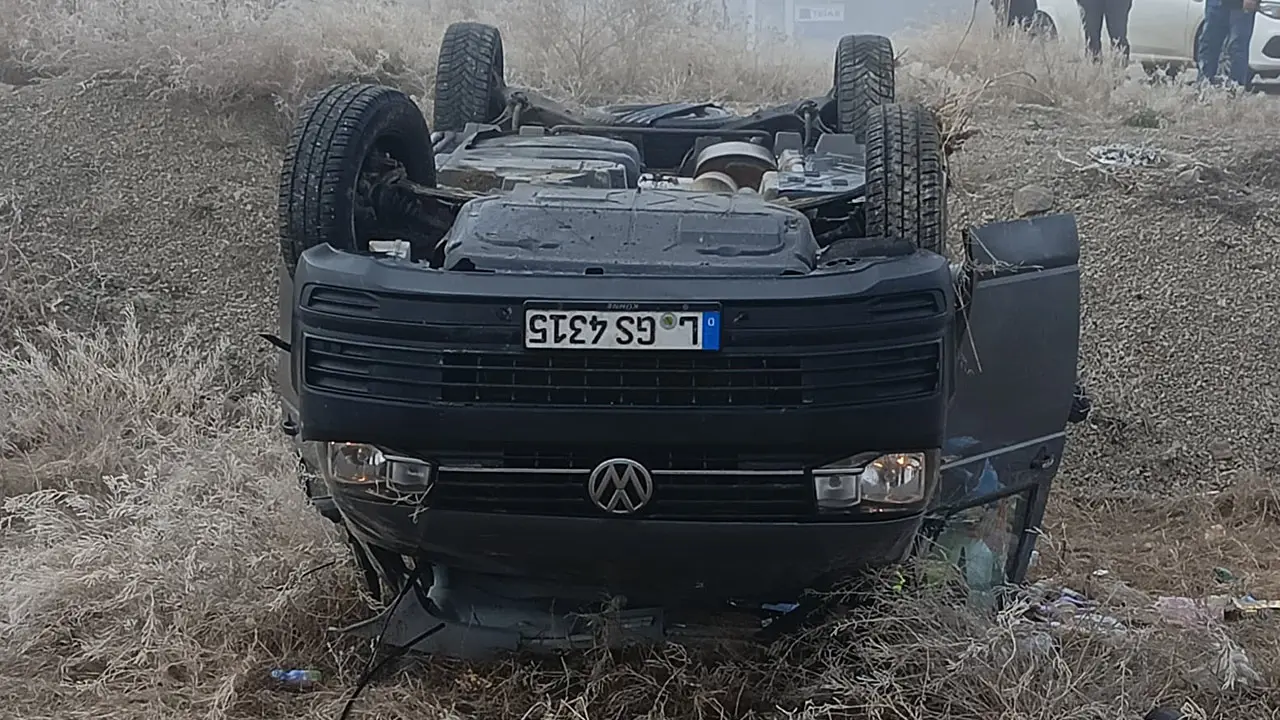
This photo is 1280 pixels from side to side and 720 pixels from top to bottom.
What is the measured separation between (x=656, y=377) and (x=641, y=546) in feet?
1.30

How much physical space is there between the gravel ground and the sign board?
971 centimetres

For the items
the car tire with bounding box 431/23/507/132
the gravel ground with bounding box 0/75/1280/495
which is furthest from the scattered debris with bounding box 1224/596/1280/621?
the car tire with bounding box 431/23/507/132

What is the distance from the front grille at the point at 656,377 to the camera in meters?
2.76

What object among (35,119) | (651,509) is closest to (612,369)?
(651,509)

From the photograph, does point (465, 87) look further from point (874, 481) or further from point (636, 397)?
point (874, 481)

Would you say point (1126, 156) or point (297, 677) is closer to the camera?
point (297, 677)

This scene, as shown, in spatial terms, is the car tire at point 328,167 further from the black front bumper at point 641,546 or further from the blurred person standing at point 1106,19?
the blurred person standing at point 1106,19

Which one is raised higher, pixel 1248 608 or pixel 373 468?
pixel 373 468

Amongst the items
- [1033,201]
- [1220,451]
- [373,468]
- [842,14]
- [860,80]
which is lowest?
[1220,451]

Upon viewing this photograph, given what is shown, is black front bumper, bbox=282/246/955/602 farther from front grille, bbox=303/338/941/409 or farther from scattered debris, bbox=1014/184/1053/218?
scattered debris, bbox=1014/184/1053/218

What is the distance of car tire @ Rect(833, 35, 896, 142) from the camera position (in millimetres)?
5371

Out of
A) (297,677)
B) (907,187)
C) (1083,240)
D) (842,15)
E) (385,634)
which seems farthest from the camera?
(842,15)

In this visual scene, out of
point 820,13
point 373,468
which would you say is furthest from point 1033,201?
point 820,13

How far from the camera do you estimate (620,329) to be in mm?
2742
